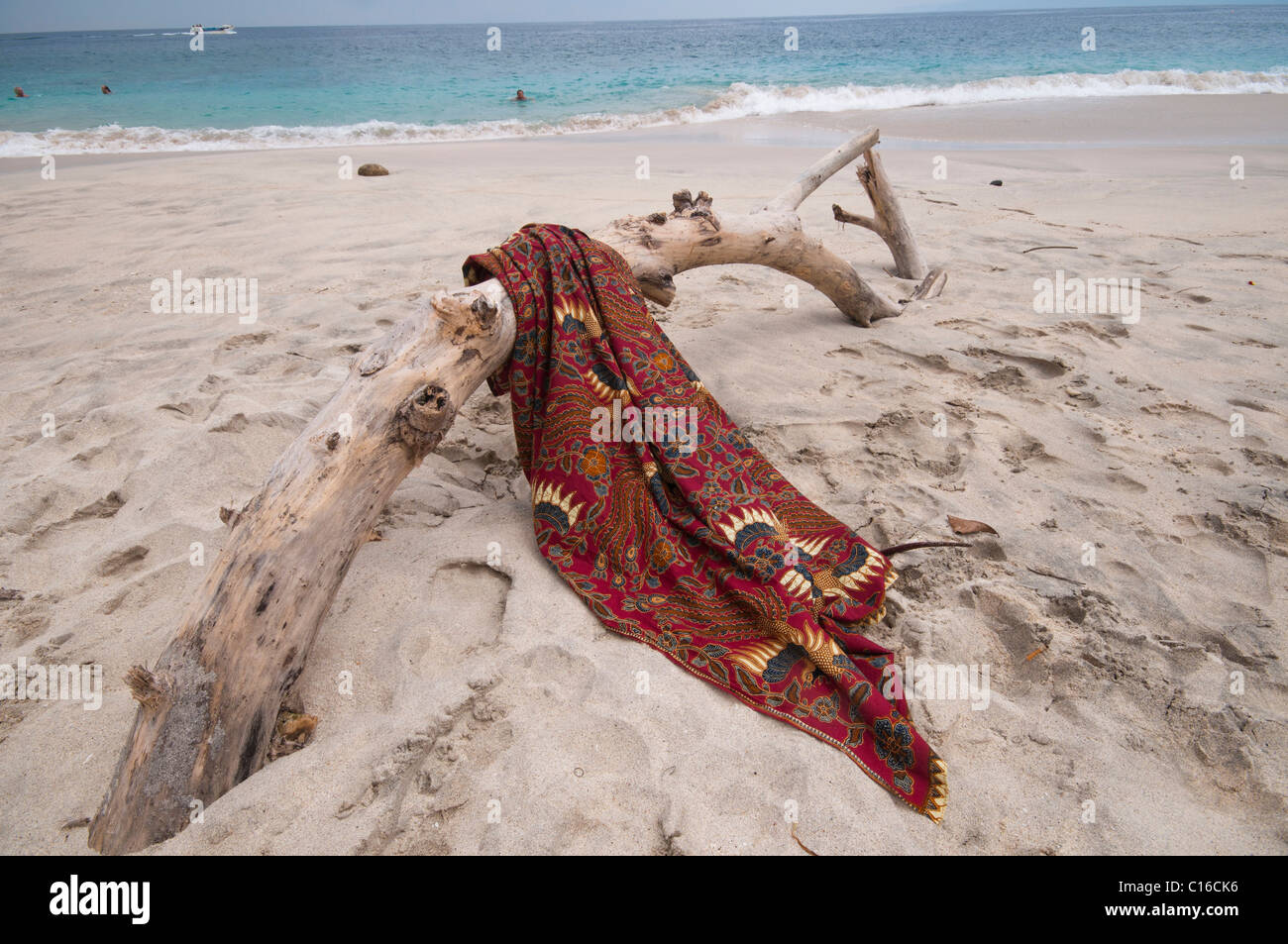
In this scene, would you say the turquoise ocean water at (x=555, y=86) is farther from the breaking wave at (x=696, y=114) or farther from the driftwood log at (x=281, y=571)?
the driftwood log at (x=281, y=571)

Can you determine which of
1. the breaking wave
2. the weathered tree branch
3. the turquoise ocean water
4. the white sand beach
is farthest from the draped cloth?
the turquoise ocean water

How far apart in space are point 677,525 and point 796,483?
67 cm

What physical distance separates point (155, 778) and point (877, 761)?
167 centimetres

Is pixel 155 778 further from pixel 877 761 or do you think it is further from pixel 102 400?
pixel 102 400

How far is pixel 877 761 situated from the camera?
1806 mm

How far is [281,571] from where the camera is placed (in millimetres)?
1779

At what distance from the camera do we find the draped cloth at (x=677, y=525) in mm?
1959

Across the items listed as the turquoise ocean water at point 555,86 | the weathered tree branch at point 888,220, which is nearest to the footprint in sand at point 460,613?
the weathered tree branch at point 888,220

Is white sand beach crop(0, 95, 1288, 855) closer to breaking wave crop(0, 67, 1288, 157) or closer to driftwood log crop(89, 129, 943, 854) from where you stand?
driftwood log crop(89, 129, 943, 854)

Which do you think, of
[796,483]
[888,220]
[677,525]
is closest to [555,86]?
[888,220]

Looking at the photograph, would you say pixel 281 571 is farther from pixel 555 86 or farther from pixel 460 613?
pixel 555 86

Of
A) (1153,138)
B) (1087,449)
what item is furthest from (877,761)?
(1153,138)

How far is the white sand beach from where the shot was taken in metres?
1.67

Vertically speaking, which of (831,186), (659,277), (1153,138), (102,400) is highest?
(1153,138)
